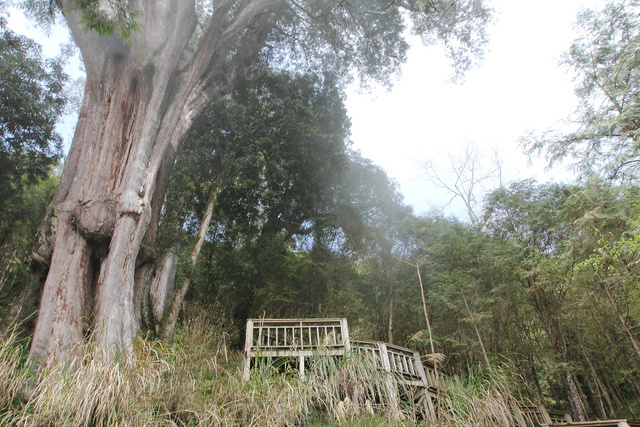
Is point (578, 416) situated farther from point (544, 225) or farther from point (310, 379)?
point (310, 379)

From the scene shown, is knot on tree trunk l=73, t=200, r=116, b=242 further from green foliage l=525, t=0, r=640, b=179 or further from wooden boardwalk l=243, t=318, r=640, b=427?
green foliage l=525, t=0, r=640, b=179

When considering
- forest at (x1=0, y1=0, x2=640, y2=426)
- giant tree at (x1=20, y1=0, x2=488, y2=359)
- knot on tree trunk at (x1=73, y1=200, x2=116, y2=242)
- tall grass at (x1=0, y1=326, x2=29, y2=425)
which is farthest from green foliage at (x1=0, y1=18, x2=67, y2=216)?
tall grass at (x1=0, y1=326, x2=29, y2=425)

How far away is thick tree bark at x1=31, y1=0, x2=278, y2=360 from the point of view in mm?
3926

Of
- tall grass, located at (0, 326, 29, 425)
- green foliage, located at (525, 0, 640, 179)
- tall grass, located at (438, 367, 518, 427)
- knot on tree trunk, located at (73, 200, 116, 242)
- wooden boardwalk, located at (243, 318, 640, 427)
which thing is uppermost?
green foliage, located at (525, 0, 640, 179)

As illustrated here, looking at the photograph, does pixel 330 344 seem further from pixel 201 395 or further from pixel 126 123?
pixel 126 123

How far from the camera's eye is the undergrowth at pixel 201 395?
7.03 feet

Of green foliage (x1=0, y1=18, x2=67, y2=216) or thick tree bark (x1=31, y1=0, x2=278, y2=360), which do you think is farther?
green foliage (x1=0, y1=18, x2=67, y2=216)

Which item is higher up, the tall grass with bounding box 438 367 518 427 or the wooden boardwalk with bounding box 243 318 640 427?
the wooden boardwalk with bounding box 243 318 640 427

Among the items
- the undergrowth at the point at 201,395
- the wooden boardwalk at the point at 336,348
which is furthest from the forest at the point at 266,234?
the wooden boardwalk at the point at 336,348

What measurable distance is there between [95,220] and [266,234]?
17.3 ft

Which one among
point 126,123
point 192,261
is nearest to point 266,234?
point 192,261

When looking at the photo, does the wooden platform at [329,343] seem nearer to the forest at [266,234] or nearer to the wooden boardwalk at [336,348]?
the wooden boardwalk at [336,348]

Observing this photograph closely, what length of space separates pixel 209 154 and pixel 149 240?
3.91m

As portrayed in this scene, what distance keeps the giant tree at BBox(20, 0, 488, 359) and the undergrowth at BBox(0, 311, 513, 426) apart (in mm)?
418
